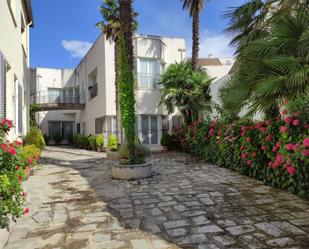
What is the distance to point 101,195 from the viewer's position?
6.94 metres

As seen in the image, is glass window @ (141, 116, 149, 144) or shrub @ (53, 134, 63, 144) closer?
glass window @ (141, 116, 149, 144)

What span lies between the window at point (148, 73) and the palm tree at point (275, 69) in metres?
12.5

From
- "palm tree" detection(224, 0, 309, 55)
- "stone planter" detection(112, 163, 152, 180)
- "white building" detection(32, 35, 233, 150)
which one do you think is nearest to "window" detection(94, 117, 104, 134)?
"white building" detection(32, 35, 233, 150)

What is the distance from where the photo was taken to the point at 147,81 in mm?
18656

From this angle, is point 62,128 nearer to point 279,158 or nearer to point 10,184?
point 279,158

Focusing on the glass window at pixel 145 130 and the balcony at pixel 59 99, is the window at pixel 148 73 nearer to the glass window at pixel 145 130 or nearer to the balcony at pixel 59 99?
the glass window at pixel 145 130

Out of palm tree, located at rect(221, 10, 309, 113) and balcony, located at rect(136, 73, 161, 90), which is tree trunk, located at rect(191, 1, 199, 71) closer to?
balcony, located at rect(136, 73, 161, 90)

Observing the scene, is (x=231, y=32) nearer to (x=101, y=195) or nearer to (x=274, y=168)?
(x=274, y=168)

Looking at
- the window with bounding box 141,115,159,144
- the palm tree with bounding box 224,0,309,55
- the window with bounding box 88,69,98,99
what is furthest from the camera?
the window with bounding box 88,69,98,99

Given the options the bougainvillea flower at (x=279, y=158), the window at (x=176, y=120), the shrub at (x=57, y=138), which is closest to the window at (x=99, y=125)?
the window at (x=176, y=120)

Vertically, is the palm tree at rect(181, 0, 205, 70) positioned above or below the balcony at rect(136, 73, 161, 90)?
above

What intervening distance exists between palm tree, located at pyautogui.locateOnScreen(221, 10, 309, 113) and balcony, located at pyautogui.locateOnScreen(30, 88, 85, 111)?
20493 millimetres

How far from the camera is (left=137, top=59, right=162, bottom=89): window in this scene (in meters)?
18.5

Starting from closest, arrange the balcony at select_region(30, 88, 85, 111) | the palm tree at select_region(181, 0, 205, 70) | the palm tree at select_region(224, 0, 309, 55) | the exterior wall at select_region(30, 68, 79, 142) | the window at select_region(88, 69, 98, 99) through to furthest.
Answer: the palm tree at select_region(224, 0, 309, 55) < the palm tree at select_region(181, 0, 205, 70) < the window at select_region(88, 69, 98, 99) < the balcony at select_region(30, 88, 85, 111) < the exterior wall at select_region(30, 68, 79, 142)
